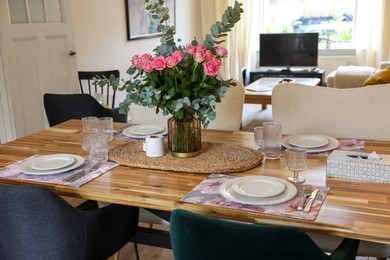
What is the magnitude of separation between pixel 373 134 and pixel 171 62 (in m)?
Answer: 1.17

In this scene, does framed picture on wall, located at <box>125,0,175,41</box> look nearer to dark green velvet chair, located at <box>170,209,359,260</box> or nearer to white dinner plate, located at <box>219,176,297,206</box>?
white dinner plate, located at <box>219,176,297,206</box>

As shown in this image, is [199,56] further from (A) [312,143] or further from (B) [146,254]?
(B) [146,254]

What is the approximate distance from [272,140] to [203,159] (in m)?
0.30

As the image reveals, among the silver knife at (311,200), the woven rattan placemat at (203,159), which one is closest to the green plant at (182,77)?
the woven rattan placemat at (203,159)

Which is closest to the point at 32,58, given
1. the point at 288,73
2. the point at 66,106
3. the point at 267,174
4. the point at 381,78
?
the point at 66,106

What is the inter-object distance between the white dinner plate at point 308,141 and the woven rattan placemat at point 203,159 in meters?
0.22

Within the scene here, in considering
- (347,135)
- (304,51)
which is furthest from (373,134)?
(304,51)

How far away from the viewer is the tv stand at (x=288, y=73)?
21.2 feet

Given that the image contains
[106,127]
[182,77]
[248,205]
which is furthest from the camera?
[106,127]

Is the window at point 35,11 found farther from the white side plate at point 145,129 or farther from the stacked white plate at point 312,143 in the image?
the stacked white plate at point 312,143

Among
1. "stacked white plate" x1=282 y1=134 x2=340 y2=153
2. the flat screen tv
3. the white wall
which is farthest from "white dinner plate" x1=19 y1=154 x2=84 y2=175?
the flat screen tv

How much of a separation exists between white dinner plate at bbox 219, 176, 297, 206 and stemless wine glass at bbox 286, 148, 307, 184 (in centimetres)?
9

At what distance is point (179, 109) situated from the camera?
173 cm

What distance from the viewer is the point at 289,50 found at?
670cm
